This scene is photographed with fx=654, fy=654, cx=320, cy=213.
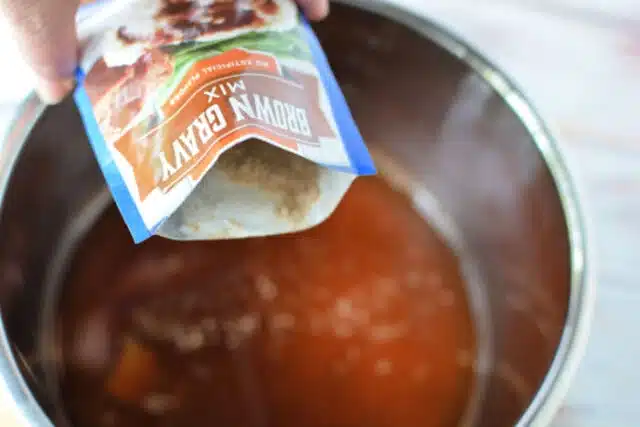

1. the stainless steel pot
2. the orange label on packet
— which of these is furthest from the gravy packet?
the stainless steel pot

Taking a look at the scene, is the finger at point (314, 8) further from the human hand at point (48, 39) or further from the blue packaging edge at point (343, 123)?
the human hand at point (48, 39)

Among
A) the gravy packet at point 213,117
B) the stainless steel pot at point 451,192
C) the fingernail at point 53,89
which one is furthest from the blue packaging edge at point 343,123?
the fingernail at point 53,89

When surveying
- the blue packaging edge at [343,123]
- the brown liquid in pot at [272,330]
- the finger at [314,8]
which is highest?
the finger at [314,8]

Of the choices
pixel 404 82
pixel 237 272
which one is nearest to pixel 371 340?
pixel 237 272

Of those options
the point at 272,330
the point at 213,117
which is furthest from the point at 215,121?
the point at 272,330

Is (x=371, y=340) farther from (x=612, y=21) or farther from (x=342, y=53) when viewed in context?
(x=612, y=21)

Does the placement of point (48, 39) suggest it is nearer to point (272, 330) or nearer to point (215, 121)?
point (215, 121)

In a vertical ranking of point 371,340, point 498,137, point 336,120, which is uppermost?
point 336,120
